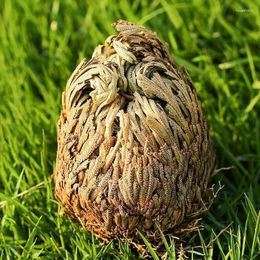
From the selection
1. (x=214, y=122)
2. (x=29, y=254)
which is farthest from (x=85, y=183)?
(x=214, y=122)

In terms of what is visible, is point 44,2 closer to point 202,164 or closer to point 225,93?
point 225,93

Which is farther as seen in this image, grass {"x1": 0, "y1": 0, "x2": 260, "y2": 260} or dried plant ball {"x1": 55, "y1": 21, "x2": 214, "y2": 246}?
grass {"x1": 0, "y1": 0, "x2": 260, "y2": 260}

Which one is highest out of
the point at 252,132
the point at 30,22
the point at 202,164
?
the point at 30,22

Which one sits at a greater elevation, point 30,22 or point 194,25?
point 30,22

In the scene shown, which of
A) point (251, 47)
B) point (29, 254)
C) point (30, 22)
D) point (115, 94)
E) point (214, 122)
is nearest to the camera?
point (115, 94)
